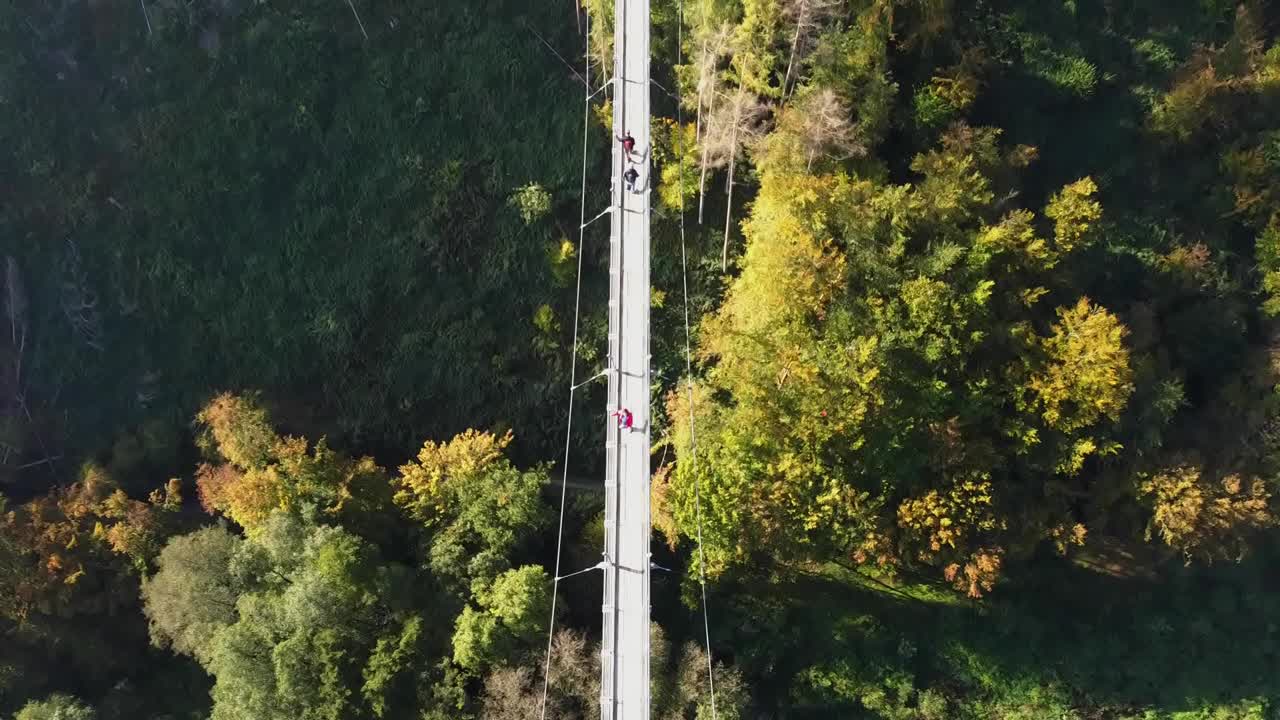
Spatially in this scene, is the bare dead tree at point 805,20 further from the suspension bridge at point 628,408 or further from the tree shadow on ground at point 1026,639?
the tree shadow on ground at point 1026,639

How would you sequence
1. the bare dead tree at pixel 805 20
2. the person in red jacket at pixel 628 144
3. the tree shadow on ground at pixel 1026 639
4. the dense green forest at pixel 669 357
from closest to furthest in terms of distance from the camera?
1. the dense green forest at pixel 669 357
2. the bare dead tree at pixel 805 20
3. the person in red jacket at pixel 628 144
4. the tree shadow on ground at pixel 1026 639

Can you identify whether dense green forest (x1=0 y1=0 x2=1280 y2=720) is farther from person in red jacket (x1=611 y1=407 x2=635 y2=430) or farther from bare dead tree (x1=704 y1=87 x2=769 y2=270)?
person in red jacket (x1=611 y1=407 x2=635 y2=430)

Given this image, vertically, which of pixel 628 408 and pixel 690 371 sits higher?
pixel 690 371

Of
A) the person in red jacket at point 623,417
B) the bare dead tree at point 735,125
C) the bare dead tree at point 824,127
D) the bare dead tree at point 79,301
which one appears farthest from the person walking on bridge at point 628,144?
the bare dead tree at point 79,301

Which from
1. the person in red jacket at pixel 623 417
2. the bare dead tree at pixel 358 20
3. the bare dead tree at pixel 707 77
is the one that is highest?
the bare dead tree at pixel 358 20

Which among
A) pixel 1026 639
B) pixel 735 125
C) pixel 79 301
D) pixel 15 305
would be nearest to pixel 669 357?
pixel 735 125

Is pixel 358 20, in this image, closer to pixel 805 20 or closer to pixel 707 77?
pixel 707 77

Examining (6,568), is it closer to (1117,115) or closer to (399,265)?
(399,265)
